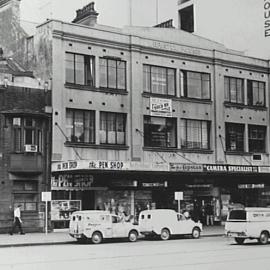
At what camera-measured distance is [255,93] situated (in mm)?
46938

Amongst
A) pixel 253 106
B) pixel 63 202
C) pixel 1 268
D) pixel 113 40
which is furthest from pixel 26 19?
pixel 1 268

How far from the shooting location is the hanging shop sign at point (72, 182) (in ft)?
118

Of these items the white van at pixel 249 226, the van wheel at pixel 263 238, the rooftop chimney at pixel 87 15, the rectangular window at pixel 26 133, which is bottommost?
the van wheel at pixel 263 238

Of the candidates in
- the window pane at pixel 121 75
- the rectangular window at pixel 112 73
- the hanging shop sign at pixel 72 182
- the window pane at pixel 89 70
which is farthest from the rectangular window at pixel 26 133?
the window pane at pixel 121 75

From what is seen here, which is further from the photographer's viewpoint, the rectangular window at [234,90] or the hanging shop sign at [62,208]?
the rectangular window at [234,90]

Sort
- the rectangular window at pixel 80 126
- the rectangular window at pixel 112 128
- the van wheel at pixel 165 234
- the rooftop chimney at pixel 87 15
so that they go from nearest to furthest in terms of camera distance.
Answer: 1. the van wheel at pixel 165 234
2. the rectangular window at pixel 80 126
3. the rectangular window at pixel 112 128
4. the rooftop chimney at pixel 87 15

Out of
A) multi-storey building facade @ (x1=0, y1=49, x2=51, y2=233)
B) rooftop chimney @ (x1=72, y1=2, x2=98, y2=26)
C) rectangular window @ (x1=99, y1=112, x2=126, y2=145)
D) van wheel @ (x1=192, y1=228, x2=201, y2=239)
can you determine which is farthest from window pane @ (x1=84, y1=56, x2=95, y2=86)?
van wheel @ (x1=192, y1=228, x2=201, y2=239)

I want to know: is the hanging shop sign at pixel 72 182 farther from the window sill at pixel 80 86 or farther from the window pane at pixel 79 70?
the window pane at pixel 79 70

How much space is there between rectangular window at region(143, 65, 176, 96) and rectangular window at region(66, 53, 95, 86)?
13.6 feet

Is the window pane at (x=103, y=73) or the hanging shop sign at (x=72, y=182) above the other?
the window pane at (x=103, y=73)

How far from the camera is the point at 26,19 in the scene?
4422 cm

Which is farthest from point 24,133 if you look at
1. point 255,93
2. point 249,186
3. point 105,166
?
point 255,93

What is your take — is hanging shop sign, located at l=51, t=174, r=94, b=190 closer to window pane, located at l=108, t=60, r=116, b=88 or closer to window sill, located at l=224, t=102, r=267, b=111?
window pane, located at l=108, t=60, r=116, b=88

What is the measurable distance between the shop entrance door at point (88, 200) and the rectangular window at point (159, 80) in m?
8.11
